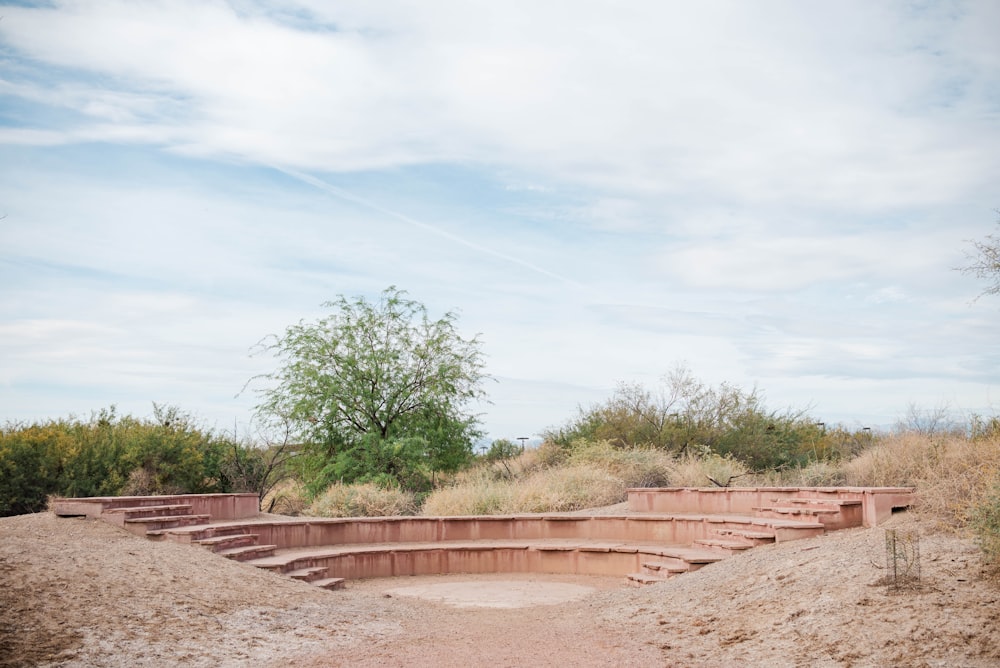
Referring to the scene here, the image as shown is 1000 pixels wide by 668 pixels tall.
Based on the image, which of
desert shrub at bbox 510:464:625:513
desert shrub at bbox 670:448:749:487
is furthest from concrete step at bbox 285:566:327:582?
desert shrub at bbox 670:448:749:487

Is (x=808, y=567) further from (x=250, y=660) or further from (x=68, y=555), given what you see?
(x=68, y=555)

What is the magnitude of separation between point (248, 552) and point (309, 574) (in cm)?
89

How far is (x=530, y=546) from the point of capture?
45.9ft

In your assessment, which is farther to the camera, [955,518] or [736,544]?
[736,544]

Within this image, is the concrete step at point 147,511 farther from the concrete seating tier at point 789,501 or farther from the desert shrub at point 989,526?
the desert shrub at point 989,526

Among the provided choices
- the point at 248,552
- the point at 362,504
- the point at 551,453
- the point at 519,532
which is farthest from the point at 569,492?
the point at 248,552

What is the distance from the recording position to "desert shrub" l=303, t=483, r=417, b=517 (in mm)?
16828

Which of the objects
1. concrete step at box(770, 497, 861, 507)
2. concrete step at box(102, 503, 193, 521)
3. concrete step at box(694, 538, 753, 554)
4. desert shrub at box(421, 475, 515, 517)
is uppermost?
concrete step at box(102, 503, 193, 521)

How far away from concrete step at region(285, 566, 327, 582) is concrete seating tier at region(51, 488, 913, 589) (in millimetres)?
19

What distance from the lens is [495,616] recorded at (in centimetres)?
994

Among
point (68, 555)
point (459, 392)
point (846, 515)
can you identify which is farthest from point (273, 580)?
point (459, 392)

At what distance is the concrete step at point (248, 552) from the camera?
37.8 feet

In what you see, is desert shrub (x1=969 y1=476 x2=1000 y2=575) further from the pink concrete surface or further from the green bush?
the green bush

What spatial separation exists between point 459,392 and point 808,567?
48.6ft
